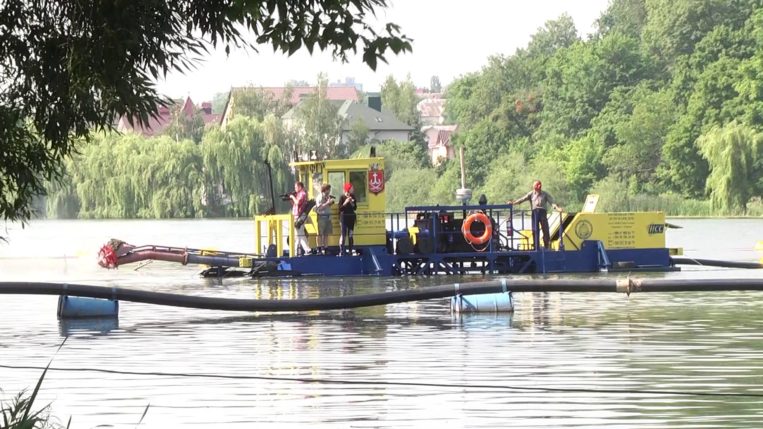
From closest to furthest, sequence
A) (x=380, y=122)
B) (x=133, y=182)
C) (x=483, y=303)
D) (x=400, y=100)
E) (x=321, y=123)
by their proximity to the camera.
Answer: (x=483, y=303) < (x=133, y=182) < (x=321, y=123) < (x=380, y=122) < (x=400, y=100)

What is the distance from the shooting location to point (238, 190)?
82.8m

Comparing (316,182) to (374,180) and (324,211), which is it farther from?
(324,211)

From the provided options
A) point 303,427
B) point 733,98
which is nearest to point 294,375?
point 303,427

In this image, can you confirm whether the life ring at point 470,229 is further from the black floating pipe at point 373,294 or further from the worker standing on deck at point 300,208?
the black floating pipe at point 373,294

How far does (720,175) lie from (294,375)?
213 feet

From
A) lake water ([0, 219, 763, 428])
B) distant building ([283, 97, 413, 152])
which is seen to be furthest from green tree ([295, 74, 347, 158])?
lake water ([0, 219, 763, 428])

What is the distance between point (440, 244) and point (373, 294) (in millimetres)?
10951

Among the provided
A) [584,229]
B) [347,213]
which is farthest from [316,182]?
[584,229]

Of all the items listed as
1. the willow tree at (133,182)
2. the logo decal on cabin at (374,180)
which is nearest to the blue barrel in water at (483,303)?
the logo decal on cabin at (374,180)

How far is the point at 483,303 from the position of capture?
82.1ft

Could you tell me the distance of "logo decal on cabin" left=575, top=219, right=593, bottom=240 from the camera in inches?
1368

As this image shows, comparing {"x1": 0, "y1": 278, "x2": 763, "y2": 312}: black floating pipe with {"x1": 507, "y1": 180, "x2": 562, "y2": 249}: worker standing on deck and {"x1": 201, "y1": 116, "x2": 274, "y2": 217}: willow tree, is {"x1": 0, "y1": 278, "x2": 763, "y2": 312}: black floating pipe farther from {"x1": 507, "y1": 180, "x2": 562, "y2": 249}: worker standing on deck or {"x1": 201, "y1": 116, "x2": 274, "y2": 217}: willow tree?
{"x1": 201, "y1": 116, "x2": 274, "y2": 217}: willow tree

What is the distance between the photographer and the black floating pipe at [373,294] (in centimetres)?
2233

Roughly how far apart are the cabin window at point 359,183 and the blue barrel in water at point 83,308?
10275 mm
